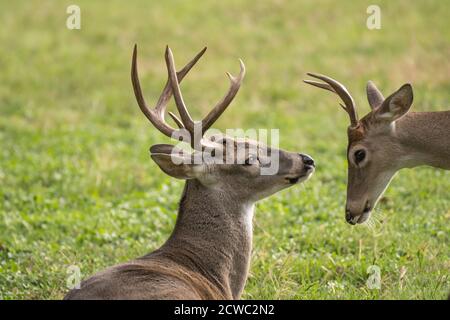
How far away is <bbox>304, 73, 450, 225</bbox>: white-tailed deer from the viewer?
6590mm

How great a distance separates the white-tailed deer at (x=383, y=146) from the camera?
659 cm

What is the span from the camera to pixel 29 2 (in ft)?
59.1

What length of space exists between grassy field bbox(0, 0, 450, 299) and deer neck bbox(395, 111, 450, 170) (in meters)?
0.68

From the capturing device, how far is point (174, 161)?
569 centimetres

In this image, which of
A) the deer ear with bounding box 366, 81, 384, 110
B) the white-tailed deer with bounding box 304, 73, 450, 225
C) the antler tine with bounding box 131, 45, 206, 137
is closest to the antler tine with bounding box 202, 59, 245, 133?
the antler tine with bounding box 131, 45, 206, 137

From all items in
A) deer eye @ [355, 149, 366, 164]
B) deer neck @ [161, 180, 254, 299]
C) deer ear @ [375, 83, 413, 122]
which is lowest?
deer neck @ [161, 180, 254, 299]

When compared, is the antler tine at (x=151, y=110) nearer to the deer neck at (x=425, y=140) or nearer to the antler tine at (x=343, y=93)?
the antler tine at (x=343, y=93)

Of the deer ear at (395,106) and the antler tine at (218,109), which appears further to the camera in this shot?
the deer ear at (395,106)

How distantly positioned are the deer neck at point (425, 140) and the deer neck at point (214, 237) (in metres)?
1.40

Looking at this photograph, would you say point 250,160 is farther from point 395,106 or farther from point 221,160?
point 395,106

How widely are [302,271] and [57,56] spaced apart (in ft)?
30.5

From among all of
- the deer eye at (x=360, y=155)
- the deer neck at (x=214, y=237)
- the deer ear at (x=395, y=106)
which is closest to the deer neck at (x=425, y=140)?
the deer ear at (x=395, y=106)

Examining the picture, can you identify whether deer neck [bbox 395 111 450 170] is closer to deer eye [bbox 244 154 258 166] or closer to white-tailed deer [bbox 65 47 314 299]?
white-tailed deer [bbox 65 47 314 299]

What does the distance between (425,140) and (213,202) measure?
67.4 inches
